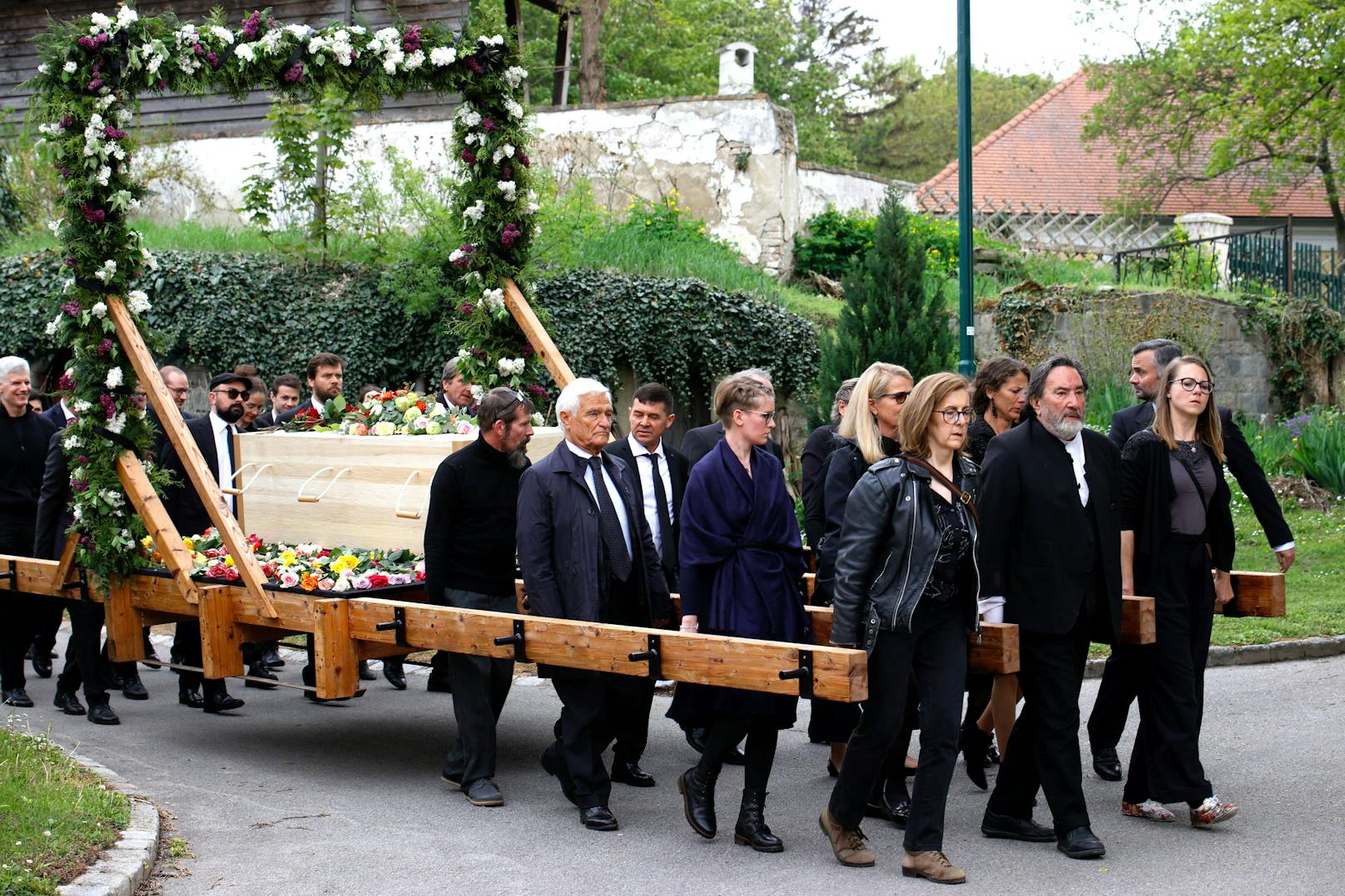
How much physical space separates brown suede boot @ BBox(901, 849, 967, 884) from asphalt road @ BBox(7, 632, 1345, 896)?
0.05 meters

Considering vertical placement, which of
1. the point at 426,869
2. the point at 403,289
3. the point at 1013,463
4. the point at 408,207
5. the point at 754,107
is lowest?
the point at 426,869

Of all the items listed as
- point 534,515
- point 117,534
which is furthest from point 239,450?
point 534,515

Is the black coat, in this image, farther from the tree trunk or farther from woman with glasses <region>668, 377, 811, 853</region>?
the tree trunk

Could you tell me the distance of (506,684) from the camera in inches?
281

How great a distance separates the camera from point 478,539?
22.2ft

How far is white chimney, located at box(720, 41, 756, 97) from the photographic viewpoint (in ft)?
76.3

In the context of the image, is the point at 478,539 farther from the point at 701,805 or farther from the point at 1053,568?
the point at 1053,568

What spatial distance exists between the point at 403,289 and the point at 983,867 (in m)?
12.1

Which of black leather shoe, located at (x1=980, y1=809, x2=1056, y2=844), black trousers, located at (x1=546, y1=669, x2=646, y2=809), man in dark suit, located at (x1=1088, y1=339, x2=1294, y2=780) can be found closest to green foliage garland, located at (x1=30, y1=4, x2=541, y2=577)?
black trousers, located at (x1=546, y1=669, x2=646, y2=809)

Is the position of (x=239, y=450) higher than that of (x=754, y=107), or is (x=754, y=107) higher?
(x=754, y=107)

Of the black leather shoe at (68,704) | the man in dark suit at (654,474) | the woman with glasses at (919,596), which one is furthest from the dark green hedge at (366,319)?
the woman with glasses at (919,596)

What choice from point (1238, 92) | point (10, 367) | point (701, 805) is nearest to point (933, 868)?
point (701, 805)

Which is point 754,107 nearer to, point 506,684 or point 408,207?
point 408,207

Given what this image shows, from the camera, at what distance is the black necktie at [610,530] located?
6.42 metres
